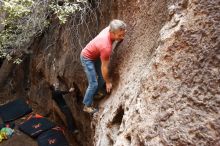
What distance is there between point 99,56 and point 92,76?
11.4 inches

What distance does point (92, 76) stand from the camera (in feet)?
15.2

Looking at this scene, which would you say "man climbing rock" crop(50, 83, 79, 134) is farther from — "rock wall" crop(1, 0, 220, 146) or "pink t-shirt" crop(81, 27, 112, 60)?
"pink t-shirt" crop(81, 27, 112, 60)

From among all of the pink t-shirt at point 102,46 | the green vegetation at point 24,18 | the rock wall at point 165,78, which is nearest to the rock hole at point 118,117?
the rock wall at point 165,78

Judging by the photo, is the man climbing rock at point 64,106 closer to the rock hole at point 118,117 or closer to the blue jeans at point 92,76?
the blue jeans at point 92,76

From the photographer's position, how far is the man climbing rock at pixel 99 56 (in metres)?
4.07

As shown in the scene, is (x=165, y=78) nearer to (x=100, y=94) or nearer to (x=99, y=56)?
(x=99, y=56)

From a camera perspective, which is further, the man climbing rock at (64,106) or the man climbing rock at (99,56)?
the man climbing rock at (64,106)

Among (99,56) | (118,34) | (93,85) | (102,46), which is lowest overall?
(93,85)

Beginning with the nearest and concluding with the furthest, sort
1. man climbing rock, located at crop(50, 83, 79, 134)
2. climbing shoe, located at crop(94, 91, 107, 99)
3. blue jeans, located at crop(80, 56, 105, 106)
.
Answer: blue jeans, located at crop(80, 56, 105, 106)
climbing shoe, located at crop(94, 91, 107, 99)
man climbing rock, located at crop(50, 83, 79, 134)

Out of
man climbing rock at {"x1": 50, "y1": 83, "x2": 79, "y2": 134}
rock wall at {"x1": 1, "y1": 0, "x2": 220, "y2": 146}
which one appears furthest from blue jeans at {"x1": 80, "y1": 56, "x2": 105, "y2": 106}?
man climbing rock at {"x1": 50, "y1": 83, "x2": 79, "y2": 134}

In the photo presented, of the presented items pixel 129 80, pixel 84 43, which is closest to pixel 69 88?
pixel 84 43

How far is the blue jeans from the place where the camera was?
15.2ft

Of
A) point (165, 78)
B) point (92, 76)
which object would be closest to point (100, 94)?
point (92, 76)

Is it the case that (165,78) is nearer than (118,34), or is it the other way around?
(165,78)
